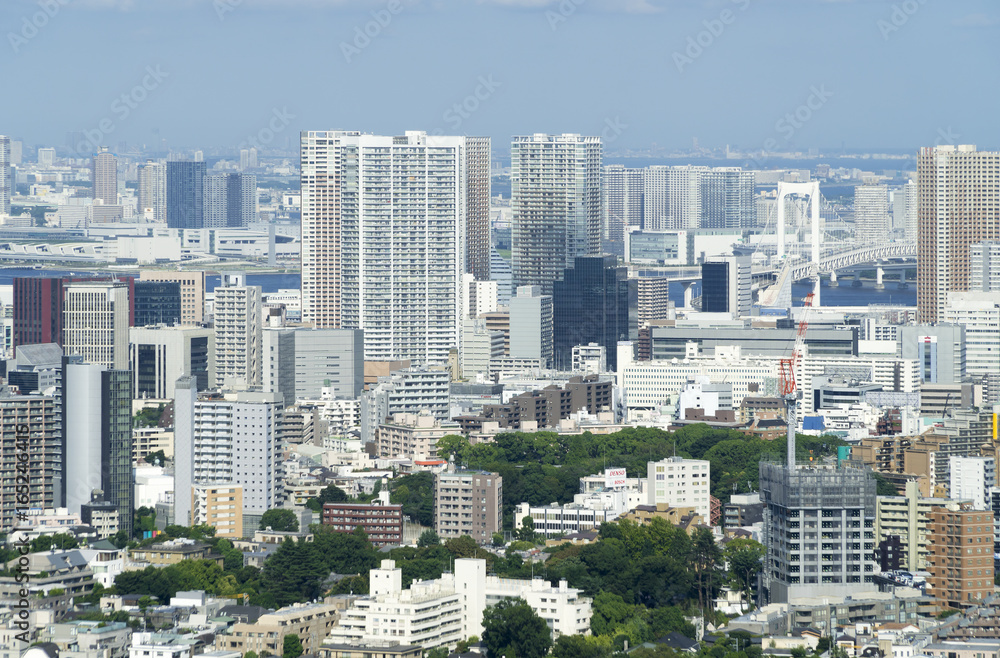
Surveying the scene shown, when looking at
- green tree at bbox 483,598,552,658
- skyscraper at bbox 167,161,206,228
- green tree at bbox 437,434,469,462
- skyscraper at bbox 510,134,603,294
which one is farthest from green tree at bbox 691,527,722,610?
skyscraper at bbox 167,161,206,228

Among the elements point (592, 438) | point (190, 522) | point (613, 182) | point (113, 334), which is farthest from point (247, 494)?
point (613, 182)

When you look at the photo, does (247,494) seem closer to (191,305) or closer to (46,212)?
(191,305)

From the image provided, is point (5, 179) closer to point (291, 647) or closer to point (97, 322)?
point (97, 322)

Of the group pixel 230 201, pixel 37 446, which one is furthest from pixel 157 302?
pixel 230 201

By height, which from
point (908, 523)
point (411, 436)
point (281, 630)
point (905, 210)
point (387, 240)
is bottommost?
point (281, 630)

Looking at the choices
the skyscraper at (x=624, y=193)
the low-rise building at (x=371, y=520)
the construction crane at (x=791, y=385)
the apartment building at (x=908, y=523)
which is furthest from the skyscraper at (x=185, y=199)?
the apartment building at (x=908, y=523)

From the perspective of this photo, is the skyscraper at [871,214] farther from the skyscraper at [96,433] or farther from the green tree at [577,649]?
the green tree at [577,649]
